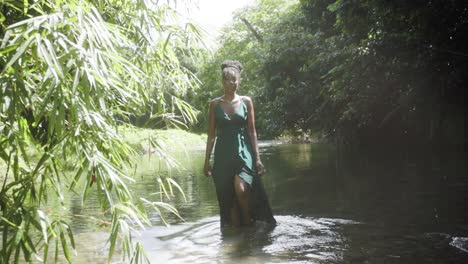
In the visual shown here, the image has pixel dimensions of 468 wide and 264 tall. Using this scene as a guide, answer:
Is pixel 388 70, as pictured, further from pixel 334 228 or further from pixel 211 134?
pixel 211 134

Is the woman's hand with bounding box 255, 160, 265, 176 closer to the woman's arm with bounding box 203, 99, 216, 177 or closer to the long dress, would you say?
the long dress

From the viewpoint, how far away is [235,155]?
21.7ft

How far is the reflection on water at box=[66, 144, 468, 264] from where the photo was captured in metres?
5.24

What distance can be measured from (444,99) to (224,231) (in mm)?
9456

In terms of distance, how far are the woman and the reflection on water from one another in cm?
28

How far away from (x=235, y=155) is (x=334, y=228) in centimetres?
152

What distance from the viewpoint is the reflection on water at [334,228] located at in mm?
5238

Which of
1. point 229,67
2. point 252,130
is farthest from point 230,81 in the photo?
point 252,130

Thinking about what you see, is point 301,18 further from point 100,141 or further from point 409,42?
point 100,141

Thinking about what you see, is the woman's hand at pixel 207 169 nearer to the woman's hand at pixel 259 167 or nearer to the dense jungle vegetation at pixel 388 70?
the woman's hand at pixel 259 167

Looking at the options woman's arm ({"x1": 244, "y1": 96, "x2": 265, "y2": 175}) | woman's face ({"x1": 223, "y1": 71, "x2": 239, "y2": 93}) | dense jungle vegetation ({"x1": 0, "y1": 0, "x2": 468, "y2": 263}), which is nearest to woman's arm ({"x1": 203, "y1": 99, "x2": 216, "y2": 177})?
woman's face ({"x1": 223, "y1": 71, "x2": 239, "y2": 93})

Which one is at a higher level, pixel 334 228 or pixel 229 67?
pixel 229 67

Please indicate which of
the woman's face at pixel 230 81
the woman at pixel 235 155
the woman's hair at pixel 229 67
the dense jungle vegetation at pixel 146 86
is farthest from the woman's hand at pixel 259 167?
the dense jungle vegetation at pixel 146 86

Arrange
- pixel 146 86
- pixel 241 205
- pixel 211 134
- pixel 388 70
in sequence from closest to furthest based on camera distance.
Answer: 1. pixel 146 86
2. pixel 241 205
3. pixel 211 134
4. pixel 388 70
